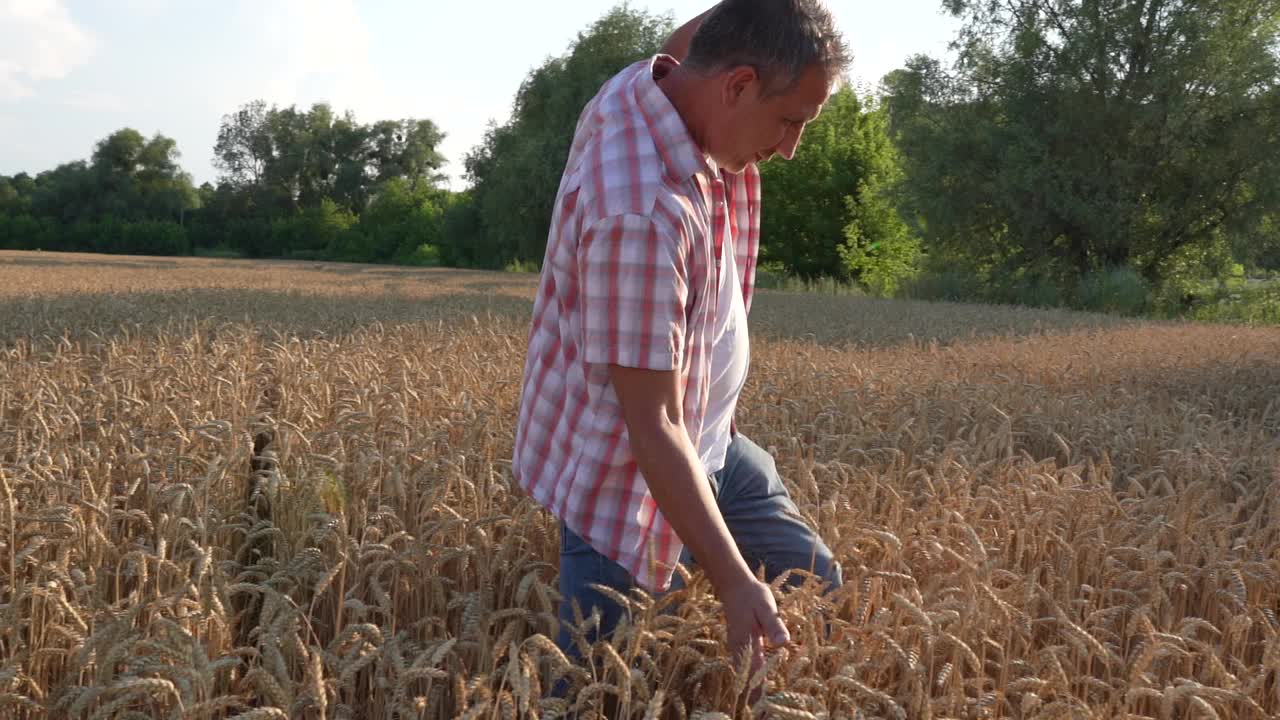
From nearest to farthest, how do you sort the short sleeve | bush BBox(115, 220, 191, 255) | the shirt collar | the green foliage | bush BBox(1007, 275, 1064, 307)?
the short sleeve → the shirt collar → bush BBox(1007, 275, 1064, 307) → the green foliage → bush BBox(115, 220, 191, 255)

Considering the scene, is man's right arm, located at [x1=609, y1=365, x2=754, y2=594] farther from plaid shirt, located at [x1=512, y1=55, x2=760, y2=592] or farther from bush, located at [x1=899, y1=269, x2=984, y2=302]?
bush, located at [x1=899, y1=269, x2=984, y2=302]

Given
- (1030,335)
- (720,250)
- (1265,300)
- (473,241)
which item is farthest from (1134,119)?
(473,241)

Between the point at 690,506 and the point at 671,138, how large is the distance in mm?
749

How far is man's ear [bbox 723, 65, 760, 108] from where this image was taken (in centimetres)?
192

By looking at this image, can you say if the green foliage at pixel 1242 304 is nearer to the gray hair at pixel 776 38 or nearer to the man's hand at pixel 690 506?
the gray hair at pixel 776 38

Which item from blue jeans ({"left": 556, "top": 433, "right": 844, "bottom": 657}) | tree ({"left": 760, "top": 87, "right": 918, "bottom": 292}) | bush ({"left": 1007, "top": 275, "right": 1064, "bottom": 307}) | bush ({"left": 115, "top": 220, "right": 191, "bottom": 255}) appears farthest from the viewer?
bush ({"left": 115, "top": 220, "right": 191, "bottom": 255})

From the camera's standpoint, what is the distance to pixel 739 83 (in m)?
1.95

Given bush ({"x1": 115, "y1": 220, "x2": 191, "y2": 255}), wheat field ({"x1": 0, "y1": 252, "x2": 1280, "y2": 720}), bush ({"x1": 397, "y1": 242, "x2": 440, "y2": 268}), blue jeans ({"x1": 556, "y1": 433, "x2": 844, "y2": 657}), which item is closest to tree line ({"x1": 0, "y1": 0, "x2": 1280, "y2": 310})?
wheat field ({"x1": 0, "y1": 252, "x2": 1280, "y2": 720})

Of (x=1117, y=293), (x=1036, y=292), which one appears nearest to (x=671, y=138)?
(x=1117, y=293)

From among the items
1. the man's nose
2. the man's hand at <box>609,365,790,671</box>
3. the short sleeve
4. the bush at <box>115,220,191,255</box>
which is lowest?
the man's hand at <box>609,365,790,671</box>

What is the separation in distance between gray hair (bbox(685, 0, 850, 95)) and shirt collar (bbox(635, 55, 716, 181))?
15cm

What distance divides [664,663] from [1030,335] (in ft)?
31.3

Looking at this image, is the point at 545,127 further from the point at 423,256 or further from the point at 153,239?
the point at 153,239

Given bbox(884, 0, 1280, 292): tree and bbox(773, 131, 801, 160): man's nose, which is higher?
bbox(884, 0, 1280, 292): tree
